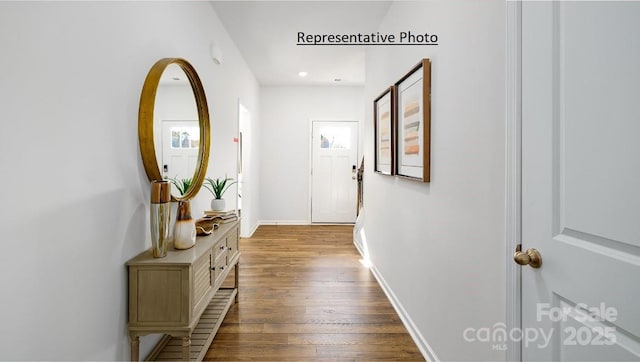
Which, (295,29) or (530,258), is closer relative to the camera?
(530,258)

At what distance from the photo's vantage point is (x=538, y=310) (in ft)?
3.33

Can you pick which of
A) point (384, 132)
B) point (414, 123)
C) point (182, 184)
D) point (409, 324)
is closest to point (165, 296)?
point (182, 184)

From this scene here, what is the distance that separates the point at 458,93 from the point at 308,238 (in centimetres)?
370

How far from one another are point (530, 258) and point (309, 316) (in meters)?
1.77

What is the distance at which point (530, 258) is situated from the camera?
1.01 m

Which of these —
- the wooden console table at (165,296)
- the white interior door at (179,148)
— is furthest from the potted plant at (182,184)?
the wooden console table at (165,296)

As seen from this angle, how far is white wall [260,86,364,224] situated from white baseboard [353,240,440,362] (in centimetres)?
317

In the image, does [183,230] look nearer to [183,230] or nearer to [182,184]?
[183,230]

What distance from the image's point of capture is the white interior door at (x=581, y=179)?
74 cm

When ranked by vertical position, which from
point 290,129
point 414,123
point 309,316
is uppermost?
point 290,129

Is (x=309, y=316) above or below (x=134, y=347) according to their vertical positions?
below

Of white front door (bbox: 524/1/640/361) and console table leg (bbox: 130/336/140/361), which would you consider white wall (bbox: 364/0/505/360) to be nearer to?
white front door (bbox: 524/1/640/361)

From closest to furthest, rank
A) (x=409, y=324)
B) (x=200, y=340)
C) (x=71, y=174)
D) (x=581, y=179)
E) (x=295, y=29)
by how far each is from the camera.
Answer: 1. (x=581, y=179)
2. (x=71, y=174)
3. (x=200, y=340)
4. (x=409, y=324)
5. (x=295, y=29)

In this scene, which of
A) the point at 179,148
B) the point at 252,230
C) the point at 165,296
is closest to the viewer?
the point at 165,296
